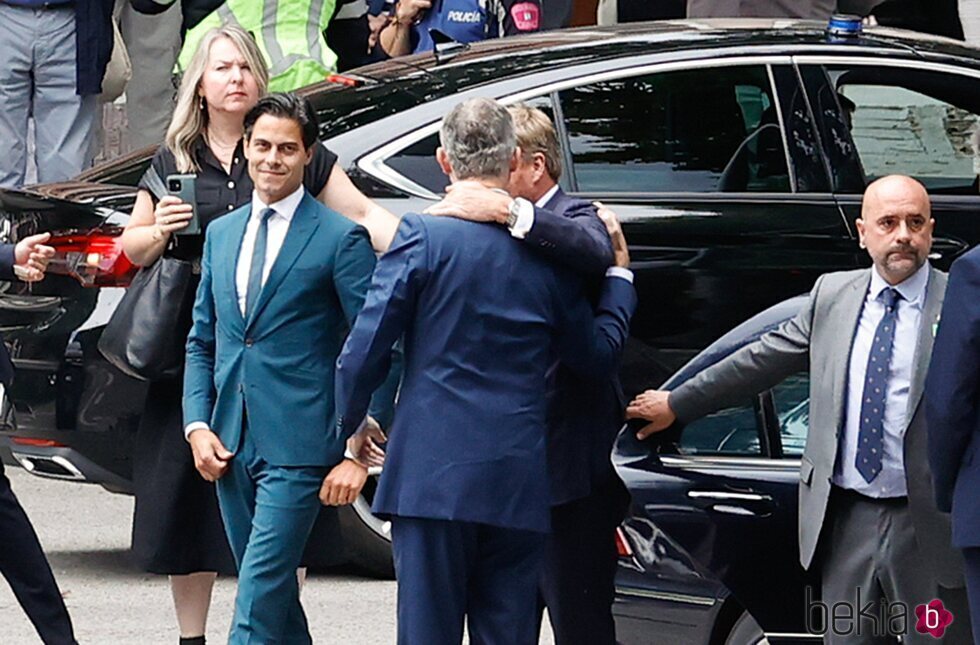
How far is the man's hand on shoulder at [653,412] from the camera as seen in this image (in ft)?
19.8

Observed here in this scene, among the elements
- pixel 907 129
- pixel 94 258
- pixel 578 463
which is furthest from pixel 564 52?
pixel 578 463

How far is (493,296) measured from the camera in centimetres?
537

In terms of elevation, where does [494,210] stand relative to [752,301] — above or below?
above

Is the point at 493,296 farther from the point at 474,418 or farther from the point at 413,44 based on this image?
the point at 413,44

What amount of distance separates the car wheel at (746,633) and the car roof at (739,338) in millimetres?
669

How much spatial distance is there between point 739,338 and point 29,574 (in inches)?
87.4

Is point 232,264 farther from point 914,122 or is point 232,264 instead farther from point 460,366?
point 914,122

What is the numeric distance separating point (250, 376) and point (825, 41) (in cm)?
326

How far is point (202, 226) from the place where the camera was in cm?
666

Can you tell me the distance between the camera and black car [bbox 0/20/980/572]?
777cm

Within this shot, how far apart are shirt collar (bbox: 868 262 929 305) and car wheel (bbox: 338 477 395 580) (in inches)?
104

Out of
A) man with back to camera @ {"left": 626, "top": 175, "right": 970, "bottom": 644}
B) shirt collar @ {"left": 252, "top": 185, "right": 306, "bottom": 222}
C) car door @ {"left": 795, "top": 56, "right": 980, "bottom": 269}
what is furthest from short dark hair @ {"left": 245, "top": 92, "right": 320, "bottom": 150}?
A: car door @ {"left": 795, "top": 56, "right": 980, "bottom": 269}

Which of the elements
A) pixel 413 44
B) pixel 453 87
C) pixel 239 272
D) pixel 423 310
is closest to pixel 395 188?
pixel 453 87

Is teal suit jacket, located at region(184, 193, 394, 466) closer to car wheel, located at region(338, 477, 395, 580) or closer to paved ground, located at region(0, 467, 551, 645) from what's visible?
paved ground, located at region(0, 467, 551, 645)
